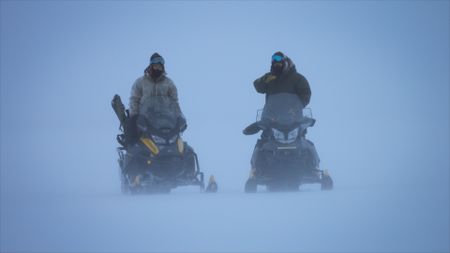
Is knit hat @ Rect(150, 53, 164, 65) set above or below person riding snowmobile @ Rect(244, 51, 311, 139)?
above

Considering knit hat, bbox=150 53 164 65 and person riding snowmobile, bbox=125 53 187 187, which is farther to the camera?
person riding snowmobile, bbox=125 53 187 187

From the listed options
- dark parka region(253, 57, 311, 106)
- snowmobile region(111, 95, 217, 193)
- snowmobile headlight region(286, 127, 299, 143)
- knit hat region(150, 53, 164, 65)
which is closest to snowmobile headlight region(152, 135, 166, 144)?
snowmobile region(111, 95, 217, 193)

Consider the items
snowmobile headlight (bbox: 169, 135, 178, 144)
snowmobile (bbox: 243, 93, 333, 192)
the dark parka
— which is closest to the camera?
snowmobile (bbox: 243, 93, 333, 192)

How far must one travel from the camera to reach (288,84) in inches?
739

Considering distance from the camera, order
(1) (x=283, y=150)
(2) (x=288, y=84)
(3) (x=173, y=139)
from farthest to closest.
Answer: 1. (3) (x=173, y=139)
2. (2) (x=288, y=84)
3. (1) (x=283, y=150)

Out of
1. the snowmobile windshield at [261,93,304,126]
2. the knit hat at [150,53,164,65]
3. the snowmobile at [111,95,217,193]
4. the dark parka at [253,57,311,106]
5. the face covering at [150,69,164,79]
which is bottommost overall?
the snowmobile at [111,95,217,193]

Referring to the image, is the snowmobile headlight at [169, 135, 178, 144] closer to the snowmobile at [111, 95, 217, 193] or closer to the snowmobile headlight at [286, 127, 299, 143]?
the snowmobile at [111, 95, 217, 193]

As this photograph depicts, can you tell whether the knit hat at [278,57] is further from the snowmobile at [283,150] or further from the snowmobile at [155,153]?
the snowmobile at [155,153]

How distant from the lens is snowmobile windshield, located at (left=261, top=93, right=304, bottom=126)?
18.5 m

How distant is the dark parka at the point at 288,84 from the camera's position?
18766 millimetres

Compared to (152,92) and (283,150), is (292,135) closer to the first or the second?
(283,150)

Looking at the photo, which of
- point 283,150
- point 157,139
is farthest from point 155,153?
point 283,150

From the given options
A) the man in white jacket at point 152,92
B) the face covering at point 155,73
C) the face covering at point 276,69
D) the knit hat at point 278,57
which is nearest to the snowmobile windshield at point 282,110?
the face covering at point 276,69

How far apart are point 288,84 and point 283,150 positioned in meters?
1.47
